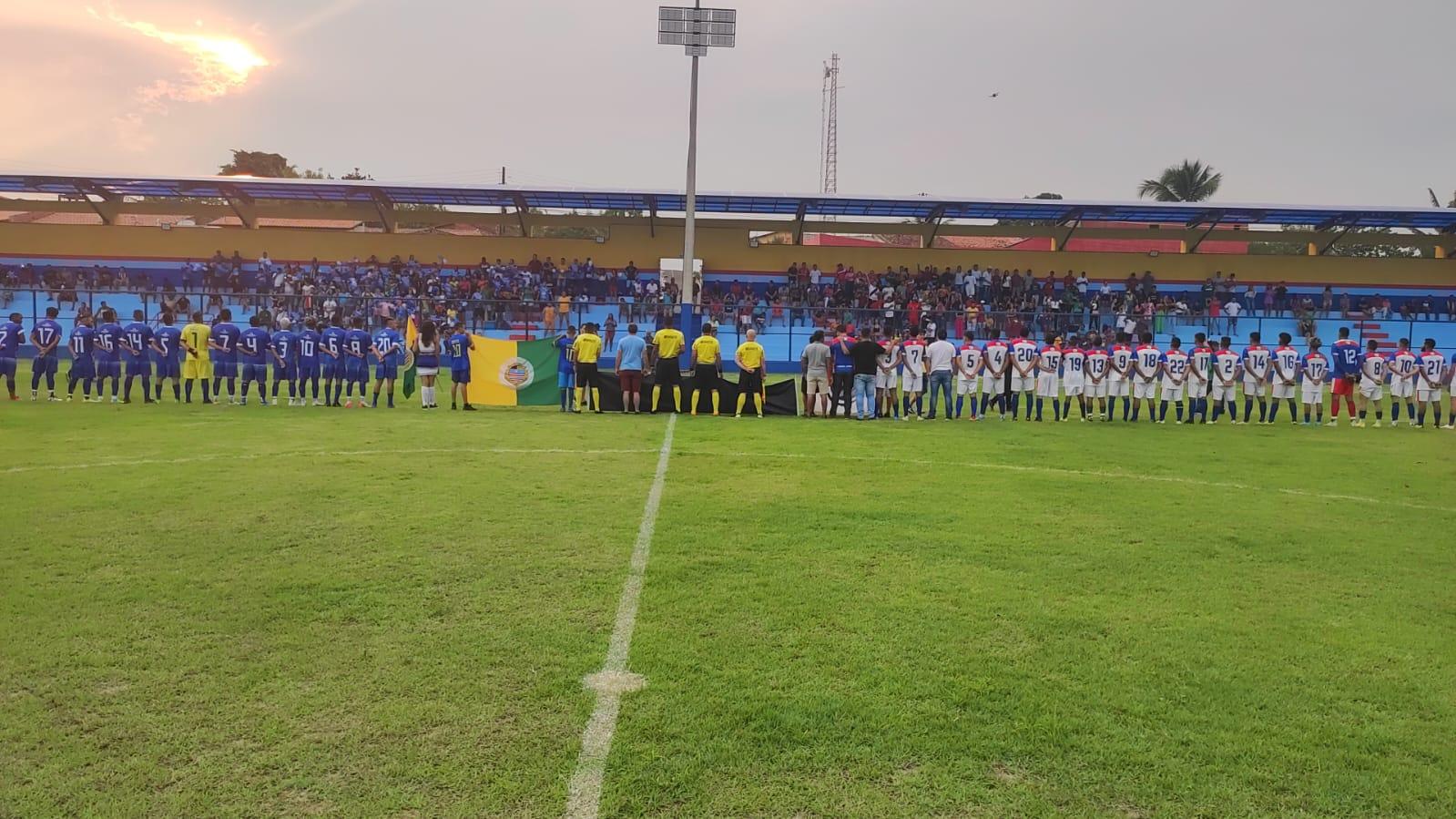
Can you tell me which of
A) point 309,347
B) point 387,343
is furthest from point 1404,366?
point 309,347

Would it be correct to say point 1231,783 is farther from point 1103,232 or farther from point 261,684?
point 1103,232

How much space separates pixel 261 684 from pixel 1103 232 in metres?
40.5

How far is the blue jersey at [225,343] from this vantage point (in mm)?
17391

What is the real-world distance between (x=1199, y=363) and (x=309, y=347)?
1703 centimetres

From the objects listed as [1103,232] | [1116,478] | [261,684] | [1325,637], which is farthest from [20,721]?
[1103,232]

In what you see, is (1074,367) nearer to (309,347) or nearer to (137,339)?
(309,347)

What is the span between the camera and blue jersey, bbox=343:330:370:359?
17.3m

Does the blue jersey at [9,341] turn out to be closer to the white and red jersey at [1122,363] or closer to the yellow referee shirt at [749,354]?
the yellow referee shirt at [749,354]

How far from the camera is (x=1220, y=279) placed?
3797 centimetres

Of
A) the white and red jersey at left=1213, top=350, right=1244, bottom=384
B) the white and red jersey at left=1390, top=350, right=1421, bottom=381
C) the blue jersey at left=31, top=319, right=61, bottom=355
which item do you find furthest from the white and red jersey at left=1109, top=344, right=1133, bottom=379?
the blue jersey at left=31, top=319, right=61, bottom=355

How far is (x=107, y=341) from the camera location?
17156 mm

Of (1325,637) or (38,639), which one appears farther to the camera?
(1325,637)

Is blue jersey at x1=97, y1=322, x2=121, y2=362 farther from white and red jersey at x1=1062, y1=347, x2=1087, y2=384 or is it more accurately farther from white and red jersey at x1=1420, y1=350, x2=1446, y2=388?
white and red jersey at x1=1420, y1=350, x2=1446, y2=388

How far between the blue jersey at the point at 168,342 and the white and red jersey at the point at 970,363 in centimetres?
1496
